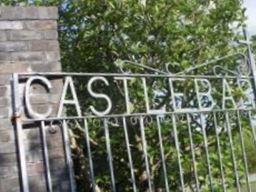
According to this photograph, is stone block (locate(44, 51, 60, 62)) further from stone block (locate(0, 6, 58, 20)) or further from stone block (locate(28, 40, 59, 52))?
stone block (locate(0, 6, 58, 20))

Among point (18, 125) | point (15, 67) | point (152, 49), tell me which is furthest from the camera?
point (152, 49)

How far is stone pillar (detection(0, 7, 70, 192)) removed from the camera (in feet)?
10.5

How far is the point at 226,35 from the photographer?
6.45 m

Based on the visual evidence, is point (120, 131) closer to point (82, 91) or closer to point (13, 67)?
point (82, 91)

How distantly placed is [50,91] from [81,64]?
3.20 m

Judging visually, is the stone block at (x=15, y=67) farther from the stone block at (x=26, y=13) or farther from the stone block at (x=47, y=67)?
the stone block at (x=26, y=13)

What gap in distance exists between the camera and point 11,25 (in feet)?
11.2

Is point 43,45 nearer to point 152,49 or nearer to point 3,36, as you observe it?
point 3,36

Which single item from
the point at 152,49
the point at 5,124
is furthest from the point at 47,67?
the point at 152,49

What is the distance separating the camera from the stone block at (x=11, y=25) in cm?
339

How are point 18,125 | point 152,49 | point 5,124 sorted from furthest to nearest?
point 152,49, point 5,124, point 18,125

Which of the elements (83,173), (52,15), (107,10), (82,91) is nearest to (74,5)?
(107,10)

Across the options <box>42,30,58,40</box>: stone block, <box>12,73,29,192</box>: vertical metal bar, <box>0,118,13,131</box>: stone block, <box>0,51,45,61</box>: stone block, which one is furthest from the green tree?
<box>12,73,29,192</box>: vertical metal bar

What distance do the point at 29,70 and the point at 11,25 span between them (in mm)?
293
